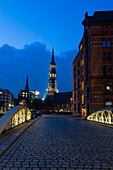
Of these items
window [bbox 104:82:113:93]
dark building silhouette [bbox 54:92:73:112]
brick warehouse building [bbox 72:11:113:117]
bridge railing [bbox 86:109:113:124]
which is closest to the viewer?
bridge railing [bbox 86:109:113:124]

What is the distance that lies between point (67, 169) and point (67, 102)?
137 metres

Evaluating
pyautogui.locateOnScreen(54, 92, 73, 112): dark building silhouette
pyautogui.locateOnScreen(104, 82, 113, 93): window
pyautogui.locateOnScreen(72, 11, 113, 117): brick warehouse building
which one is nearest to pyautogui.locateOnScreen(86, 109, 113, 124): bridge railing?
pyautogui.locateOnScreen(72, 11, 113, 117): brick warehouse building

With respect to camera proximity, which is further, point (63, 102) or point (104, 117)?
point (63, 102)

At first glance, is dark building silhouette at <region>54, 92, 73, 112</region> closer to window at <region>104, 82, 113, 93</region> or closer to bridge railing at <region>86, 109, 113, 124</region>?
window at <region>104, 82, 113, 93</region>

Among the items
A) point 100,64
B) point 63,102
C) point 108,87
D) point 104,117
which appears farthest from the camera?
point 63,102

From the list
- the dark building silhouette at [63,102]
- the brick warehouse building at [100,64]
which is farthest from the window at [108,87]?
the dark building silhouette at [63,102]

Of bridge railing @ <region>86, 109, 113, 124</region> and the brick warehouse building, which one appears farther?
the brick warehouse building

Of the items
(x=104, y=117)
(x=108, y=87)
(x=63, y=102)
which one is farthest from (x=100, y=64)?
(x=63, y=102)

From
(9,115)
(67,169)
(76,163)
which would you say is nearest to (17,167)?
(67,169)

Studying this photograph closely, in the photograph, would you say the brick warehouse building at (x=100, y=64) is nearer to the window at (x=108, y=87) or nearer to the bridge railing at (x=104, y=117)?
the window at (x=108, y=87)

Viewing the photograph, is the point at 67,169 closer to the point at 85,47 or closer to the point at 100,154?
the point at 100,154

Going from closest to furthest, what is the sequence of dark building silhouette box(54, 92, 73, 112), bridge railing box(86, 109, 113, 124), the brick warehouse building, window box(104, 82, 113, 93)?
bridge railing box(86, 109, 113, 124) < the brick warehouse building < window box(104, 82, 113, 93) < dark building silhouette box(54, 92, 73, 112)

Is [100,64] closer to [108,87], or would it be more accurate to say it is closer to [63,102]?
[108,87]

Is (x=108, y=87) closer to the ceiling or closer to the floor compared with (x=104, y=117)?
closer to the ceiling
